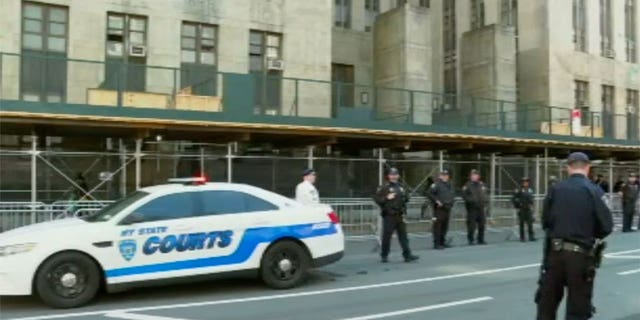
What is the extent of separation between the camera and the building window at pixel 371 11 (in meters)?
30.7

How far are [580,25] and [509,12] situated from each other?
3523 millimetres

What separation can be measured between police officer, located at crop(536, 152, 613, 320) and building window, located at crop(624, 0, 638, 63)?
112 feet

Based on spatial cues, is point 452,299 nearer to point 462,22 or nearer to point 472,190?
point 472,190

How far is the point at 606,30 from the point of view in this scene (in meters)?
35.0

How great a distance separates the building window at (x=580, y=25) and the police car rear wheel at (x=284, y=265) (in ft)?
90.4

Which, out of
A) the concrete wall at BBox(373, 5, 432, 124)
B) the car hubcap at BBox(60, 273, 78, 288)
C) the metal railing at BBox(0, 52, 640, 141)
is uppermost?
the concrete wall at BBox(373, 5, 432, 124)

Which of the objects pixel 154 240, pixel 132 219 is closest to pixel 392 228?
pixel 154 240

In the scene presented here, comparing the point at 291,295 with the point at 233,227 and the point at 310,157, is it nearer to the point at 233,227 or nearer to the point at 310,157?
the point at 233,227

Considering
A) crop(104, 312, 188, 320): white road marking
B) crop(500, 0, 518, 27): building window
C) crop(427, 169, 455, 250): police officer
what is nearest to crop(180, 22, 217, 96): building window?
crop(427, 169, 455, 250): police officer

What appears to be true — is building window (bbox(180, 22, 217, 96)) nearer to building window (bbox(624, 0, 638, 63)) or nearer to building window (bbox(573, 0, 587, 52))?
building window (bbox(573, 0, 587, 52))

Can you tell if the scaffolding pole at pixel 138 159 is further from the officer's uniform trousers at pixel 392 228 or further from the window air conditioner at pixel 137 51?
the officer's uniform trousers at pixel 392 228

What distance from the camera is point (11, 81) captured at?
14.5 meters

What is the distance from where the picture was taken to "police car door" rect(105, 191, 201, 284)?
27.6 ft

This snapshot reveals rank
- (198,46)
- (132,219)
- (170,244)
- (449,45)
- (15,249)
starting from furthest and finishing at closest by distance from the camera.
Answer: (449,45)
(198,46)
(170,244)
(132,219)
(15,249)
